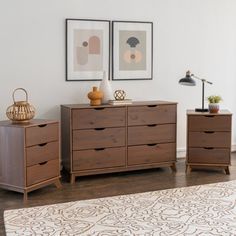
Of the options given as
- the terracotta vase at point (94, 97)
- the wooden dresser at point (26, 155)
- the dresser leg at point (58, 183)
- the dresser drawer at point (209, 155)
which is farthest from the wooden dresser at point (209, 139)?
the wooden dresser at point (26, 155)

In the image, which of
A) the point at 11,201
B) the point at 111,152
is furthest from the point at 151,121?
the point at 11,201

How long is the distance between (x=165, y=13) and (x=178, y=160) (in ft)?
5.95

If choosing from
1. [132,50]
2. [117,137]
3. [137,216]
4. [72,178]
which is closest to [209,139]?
[117,137]

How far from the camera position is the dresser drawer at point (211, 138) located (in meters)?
4.61

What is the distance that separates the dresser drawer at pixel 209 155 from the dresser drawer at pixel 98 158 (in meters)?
0.81

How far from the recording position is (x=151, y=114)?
4539mm

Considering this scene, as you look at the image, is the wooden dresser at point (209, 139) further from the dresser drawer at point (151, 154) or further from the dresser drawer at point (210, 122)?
the dresser drawer at point (151, 154)

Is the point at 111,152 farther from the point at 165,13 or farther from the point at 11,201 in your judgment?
the point at 165,13

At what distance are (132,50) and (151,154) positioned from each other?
1235mm

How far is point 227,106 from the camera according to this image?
5.48m

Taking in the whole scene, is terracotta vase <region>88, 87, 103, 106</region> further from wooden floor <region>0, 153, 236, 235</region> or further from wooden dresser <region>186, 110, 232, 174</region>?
wooden dresser <region>186, 110, 232, 174</region>

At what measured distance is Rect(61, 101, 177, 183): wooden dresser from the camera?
4250 millimetres

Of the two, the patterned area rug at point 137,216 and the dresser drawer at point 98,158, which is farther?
the dresser drawer at point 98,158

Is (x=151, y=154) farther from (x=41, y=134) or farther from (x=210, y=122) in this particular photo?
(x=41, y=134)
